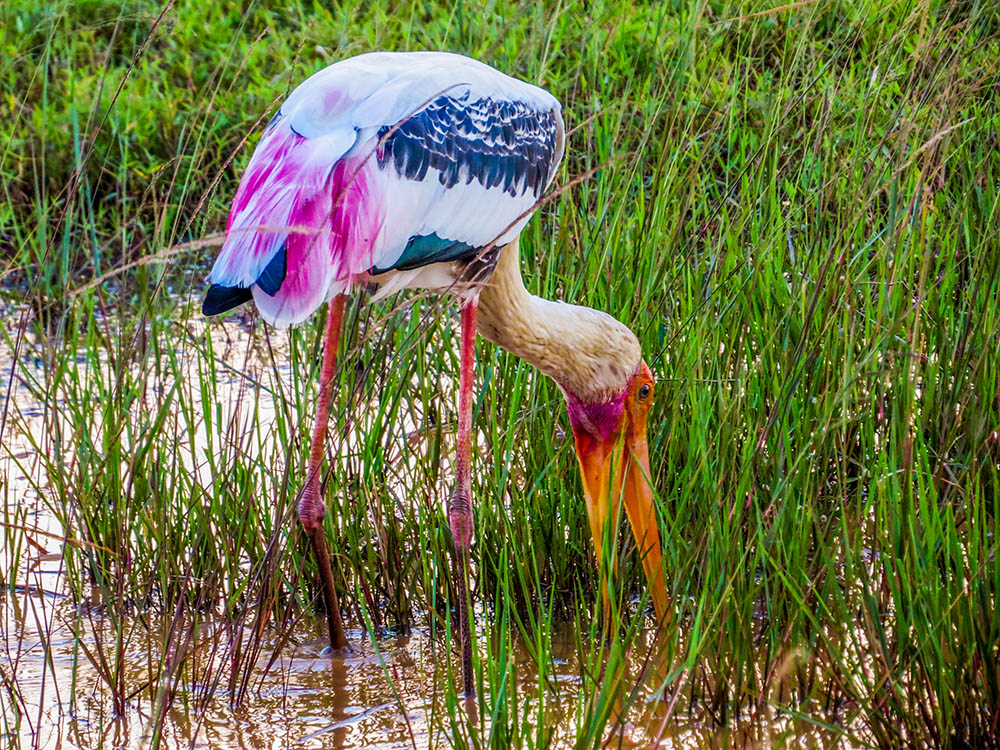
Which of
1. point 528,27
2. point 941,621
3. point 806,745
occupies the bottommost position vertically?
point 806,745

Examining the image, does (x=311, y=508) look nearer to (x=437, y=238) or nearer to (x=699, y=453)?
(x=437, y=238)

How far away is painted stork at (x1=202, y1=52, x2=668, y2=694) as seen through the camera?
6.88 feet

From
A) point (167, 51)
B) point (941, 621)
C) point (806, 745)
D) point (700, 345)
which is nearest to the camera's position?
point (941, 621)

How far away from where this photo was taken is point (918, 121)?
2.68 meters

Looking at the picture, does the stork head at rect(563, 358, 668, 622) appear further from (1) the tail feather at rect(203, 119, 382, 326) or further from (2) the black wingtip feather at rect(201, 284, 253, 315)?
(2) the black wingtip feather at rect(201, 284, 253, 315)

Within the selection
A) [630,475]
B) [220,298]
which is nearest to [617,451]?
[630,475]

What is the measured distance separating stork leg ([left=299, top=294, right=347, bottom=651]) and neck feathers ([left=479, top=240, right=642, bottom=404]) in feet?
0.91

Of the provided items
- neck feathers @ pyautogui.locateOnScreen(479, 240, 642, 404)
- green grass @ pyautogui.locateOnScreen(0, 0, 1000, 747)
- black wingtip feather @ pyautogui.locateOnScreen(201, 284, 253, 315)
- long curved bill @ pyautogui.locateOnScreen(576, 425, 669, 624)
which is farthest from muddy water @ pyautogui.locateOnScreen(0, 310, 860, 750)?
neck feathers @ pyautogui.locateOnScreen(479, 240, 642, 404)

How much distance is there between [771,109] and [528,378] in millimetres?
769

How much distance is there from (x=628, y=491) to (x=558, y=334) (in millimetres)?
326

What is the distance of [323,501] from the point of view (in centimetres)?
257

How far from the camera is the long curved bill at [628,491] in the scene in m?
2.54

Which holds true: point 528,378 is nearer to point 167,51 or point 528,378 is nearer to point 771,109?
point 771,109

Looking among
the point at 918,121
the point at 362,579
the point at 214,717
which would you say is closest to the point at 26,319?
the point at 214,717
